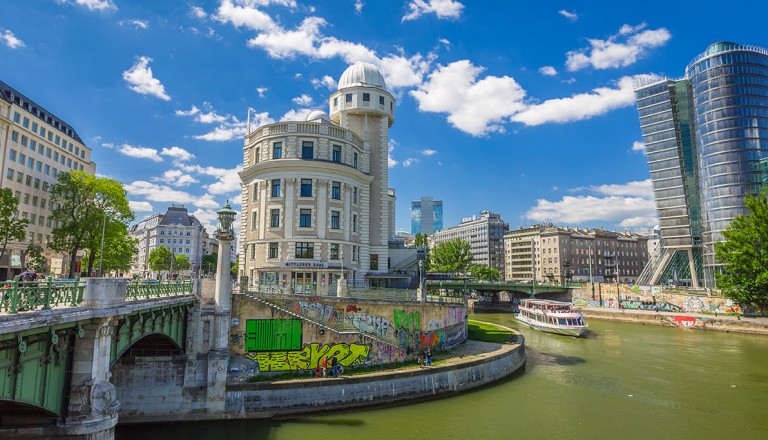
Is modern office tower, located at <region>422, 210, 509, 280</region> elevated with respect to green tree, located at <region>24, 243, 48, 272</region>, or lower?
elevated

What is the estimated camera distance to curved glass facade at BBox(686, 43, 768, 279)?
288 feet

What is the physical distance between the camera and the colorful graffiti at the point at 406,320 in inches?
1375

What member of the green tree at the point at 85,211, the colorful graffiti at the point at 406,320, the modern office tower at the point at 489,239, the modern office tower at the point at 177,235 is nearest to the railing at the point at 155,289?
the colorful graffiti at the point at 406,320

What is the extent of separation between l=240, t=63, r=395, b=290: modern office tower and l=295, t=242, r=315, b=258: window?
10 centimetres

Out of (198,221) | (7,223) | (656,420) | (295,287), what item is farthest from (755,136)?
(198,221)

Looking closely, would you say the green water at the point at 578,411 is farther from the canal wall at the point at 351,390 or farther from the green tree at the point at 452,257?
the green tree at the point at 452,257

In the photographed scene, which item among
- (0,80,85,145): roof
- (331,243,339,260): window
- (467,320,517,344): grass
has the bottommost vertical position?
(467,320,517,344): grass

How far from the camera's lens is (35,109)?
67188 mm

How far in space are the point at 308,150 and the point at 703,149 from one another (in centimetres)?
8738

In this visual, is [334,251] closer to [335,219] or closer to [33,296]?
[335,219]

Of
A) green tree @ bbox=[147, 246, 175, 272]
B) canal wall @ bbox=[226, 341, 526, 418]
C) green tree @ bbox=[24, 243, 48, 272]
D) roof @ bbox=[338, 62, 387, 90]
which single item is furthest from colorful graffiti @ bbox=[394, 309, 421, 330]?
green tree @ bbox=[147, 246, 175, 272]

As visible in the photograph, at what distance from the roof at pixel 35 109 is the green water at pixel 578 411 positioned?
59959mm

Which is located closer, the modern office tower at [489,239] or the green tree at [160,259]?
the green tree at [160,259]

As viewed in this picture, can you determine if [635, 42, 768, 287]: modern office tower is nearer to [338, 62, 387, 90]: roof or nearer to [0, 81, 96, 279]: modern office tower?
[338, 62, 387, 90]: roof
